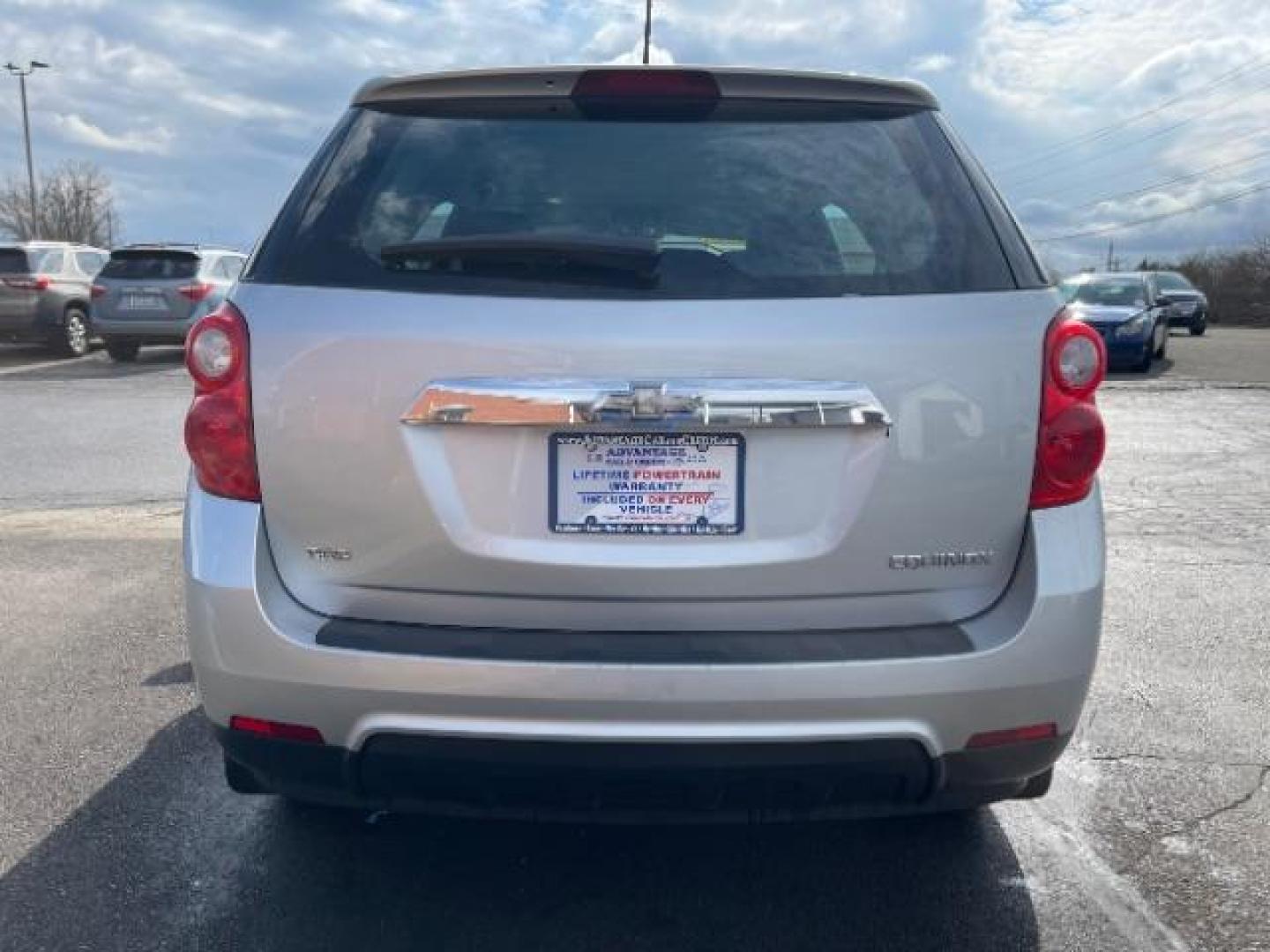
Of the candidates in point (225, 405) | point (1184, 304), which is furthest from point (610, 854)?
point (1184, 304)

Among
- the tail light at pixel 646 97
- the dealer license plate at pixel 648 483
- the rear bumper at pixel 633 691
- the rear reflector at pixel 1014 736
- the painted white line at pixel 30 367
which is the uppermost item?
the tail light at pixel 646 97

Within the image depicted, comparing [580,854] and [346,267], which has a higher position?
[346,267]

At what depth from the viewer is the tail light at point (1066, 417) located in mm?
2332

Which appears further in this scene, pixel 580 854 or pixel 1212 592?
pixel 1212 592

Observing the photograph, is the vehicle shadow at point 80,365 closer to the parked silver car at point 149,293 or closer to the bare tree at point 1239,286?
the parked silver car at point 149,293

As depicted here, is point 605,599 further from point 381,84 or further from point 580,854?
point 381,84

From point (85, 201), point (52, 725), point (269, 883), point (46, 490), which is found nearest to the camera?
point (269, 883)

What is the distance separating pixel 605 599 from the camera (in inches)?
90.7

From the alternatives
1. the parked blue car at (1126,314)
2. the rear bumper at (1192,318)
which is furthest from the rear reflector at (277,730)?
the rear bumper at (1192,318)

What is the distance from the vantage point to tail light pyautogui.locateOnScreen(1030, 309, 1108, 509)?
233 centimetres

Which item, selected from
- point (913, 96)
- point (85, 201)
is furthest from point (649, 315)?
point (85, 201)

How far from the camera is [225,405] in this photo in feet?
7.66

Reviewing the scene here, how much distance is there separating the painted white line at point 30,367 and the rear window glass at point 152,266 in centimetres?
170

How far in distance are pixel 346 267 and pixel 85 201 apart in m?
71.6
